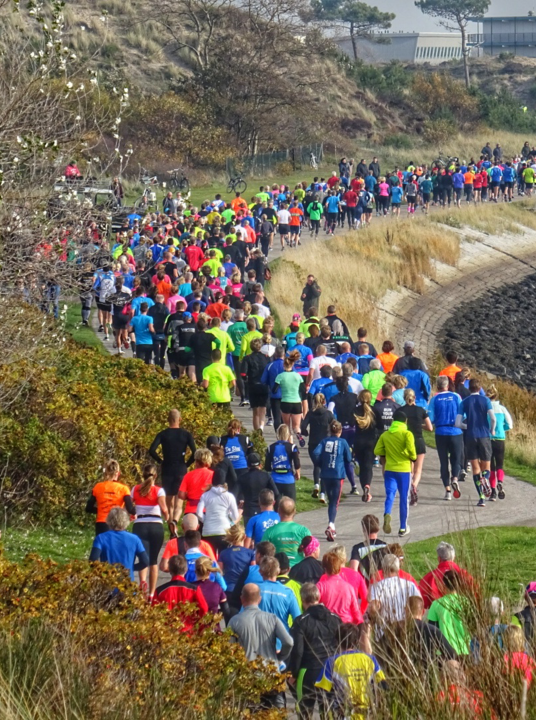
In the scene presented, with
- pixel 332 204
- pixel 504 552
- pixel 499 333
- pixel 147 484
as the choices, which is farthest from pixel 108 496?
pixel 499 333

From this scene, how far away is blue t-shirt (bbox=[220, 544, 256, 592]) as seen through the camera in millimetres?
10781

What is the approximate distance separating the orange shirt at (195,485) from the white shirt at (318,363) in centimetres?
549

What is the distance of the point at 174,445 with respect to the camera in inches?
591

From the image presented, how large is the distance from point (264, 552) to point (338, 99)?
64.0 meters

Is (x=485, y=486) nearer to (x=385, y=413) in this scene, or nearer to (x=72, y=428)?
(x=385, y=413)

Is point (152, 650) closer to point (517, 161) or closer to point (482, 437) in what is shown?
point (482, 437)

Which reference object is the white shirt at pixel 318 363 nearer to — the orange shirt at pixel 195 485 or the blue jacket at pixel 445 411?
the blue jacket at pixel 445 411

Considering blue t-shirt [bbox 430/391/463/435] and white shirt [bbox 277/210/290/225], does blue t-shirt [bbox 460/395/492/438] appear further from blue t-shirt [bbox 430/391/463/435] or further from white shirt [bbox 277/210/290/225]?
white shirt [bbox 277/210/290/225]

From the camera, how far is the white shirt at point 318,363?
18.8 meters

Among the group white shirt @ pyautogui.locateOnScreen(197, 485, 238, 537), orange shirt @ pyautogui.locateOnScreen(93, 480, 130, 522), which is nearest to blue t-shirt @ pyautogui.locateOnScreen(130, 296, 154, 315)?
white shirt @ pyautogui.locateOnScreen(197, 485, 238, 537)

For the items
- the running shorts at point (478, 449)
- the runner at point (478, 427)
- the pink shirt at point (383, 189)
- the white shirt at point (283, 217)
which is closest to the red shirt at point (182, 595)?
the runner at point (478, 427)

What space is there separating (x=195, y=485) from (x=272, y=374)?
18.6ft

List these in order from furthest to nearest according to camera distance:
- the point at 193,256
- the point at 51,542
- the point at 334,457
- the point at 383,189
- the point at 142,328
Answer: the point at 383,189 → the point at 193,256 → the point at 142,328 → the point at 334,457 → the point at 51,542

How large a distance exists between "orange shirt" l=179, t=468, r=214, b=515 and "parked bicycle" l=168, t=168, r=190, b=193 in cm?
3493
